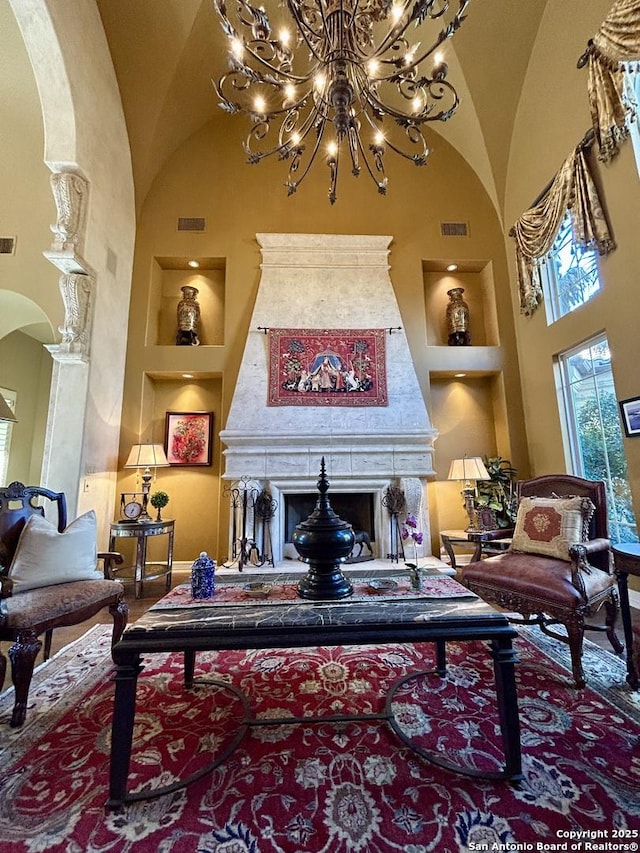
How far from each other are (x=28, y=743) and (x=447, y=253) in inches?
234

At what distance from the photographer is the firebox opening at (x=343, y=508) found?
14.8 ft

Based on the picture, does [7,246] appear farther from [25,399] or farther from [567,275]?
[567,275]

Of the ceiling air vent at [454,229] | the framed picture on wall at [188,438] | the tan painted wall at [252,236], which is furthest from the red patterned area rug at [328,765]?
the ceiling air vent at [454,229]

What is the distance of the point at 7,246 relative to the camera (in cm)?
441

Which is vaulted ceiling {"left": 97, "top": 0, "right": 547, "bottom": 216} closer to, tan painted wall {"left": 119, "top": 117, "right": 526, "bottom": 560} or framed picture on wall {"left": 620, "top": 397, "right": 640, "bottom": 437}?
tan painted wall {"left": 119, "top": 117, "right": 526, "bottom": 560}

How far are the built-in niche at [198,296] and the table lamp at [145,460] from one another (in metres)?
1.68

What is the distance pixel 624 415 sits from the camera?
123 inches

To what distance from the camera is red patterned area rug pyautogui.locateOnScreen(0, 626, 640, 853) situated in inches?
44.0

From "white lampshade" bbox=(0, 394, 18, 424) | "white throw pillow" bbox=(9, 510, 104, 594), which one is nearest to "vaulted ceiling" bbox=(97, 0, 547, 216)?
"white lampshade" bbox=(0, 394, 18, 424)

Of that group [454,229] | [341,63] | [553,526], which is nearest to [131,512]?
[553,526]

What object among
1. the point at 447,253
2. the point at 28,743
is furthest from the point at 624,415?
the point at 28,743

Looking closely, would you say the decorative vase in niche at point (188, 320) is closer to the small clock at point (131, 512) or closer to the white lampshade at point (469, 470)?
the small clock at point (131, 512)

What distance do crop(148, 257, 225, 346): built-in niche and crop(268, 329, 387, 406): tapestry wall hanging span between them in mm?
1140

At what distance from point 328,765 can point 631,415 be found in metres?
3.35
